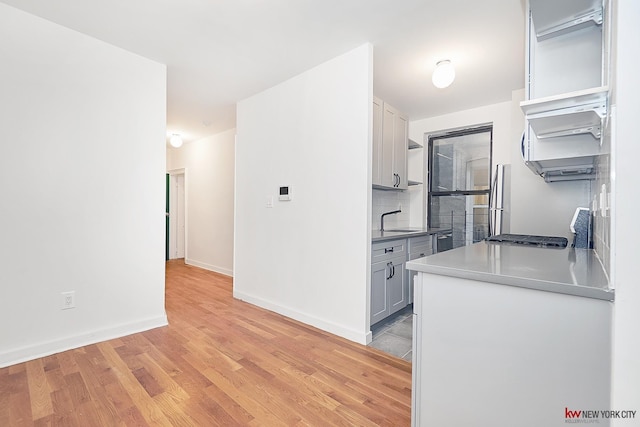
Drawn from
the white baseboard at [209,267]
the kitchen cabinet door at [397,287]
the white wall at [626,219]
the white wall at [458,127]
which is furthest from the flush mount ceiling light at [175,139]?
the white wall at [626,219]

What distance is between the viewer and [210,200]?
563 cm

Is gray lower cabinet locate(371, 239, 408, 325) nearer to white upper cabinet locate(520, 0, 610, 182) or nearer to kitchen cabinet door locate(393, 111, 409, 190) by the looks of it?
kitchen cabinet door locate(393, 111, 409, 190)

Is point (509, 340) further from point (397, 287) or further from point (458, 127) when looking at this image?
point (458, 127)

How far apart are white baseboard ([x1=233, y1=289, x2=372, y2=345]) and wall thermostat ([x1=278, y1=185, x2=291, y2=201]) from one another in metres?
1.19

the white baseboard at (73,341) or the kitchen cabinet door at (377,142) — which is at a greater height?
the kitchen cabinet door at (377,142)

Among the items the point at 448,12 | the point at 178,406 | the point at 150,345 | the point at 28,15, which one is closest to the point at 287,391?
the point at 178,406

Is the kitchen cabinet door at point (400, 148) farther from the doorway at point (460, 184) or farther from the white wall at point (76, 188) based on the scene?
the white wall at point (76, 188)

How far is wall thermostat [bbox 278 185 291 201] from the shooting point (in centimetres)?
319

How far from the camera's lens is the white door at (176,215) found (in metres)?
6.77

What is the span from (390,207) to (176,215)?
5.07 m

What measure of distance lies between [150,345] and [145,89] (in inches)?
91.1

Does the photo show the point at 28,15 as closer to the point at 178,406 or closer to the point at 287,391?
the point at 178,406

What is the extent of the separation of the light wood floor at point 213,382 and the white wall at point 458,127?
2.69 m

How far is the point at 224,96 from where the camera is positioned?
3709 millimetres
